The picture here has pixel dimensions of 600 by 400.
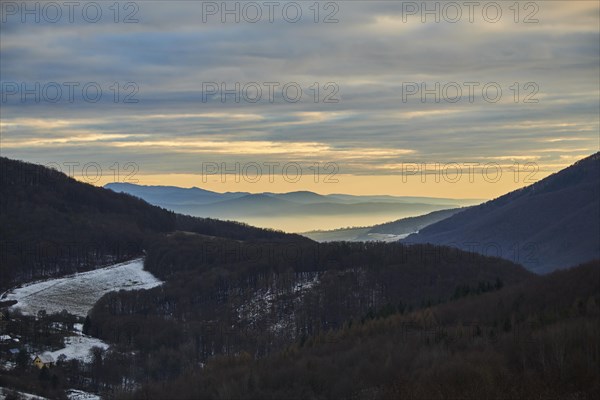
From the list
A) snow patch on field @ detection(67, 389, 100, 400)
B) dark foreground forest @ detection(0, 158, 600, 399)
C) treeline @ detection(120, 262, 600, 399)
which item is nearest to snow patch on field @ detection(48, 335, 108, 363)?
dark foreground forest @ detection(0, 158, 600, 399)

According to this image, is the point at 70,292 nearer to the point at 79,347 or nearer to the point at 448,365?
the point at 79,347

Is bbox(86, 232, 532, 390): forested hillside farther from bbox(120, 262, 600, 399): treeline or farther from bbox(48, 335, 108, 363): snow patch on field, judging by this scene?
bbox(120, 262, 600, 399): treeline

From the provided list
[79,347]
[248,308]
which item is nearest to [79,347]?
[79,347]

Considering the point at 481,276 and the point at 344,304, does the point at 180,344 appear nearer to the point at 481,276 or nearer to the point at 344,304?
the point at 344,304

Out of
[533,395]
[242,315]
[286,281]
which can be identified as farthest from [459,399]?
[286,281]

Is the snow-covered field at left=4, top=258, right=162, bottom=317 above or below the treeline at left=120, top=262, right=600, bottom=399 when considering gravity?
below

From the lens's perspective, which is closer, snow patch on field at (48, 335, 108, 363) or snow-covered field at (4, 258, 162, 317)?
snow patch on field at (48, 335, 108, 363)
